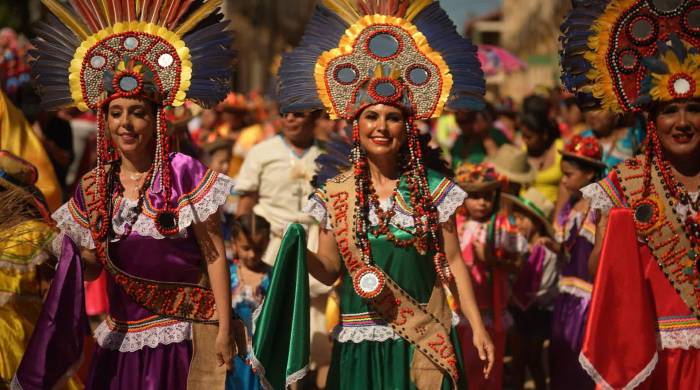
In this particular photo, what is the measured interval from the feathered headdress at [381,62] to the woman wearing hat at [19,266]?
5.06ft

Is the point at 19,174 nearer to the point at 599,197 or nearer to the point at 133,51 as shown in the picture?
the point at 133,51

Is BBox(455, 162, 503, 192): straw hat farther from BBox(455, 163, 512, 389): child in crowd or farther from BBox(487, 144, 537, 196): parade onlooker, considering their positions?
BBox(487, 144, 537, 196): parade onlooker

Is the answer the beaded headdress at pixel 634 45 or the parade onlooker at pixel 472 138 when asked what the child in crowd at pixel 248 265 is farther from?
the parade onlooker at pixel 472 138

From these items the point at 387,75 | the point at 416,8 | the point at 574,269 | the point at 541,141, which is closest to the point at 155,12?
the point at 387,75

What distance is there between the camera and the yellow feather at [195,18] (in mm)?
5242

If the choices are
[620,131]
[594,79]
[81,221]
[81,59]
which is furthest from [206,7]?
[620,131]

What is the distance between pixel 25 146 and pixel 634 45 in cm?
420

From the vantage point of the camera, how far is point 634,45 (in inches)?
206

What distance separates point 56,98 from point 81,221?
2.18 ft

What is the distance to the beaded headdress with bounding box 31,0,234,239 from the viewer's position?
5090mm

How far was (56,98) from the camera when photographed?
5250 mm

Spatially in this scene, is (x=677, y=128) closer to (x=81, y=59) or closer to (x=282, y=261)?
(x=282, y=261)

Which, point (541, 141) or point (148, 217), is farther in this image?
point (541, 141)

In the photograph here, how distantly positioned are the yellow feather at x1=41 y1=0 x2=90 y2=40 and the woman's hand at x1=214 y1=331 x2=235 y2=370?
1.70 meters
